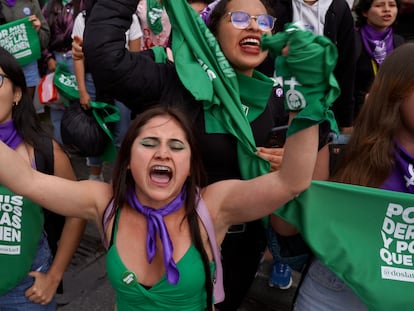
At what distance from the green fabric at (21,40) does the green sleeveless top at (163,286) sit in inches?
112

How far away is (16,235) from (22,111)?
50 centimetres

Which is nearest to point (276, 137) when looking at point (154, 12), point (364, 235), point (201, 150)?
point (201, 150)

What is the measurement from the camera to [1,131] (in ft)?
5.94

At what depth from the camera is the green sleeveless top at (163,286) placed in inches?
58.4

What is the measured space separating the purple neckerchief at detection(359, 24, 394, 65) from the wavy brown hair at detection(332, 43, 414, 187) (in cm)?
→ 218

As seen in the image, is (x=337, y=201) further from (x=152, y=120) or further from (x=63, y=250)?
(x=63, y=250)

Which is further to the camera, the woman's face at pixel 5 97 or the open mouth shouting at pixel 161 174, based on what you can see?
the woman's face at pixel 5 97

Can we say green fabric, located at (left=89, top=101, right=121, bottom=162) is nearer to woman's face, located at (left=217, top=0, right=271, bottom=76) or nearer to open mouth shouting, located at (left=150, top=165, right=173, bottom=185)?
woman's face, located at (left=217, top=0, right=271, bottom=76)

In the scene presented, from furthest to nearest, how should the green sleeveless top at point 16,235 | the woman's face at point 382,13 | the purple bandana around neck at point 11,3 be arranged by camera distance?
the purple bandana around neck at point 11,3, the woman's face at point 382,13, the green sleeveless top at point 16,235

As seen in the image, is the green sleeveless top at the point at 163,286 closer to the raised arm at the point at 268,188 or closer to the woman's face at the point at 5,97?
the raised arm at the point at 268,188

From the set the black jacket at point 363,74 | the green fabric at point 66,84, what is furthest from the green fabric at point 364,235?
the green fabric at point 66,84

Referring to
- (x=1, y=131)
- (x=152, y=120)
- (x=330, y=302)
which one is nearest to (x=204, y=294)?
(x=330, y=302)

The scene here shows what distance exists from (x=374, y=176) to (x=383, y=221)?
0.52ft

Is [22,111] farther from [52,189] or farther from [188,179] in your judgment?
[188,179]
